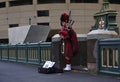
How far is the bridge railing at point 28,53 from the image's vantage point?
61.3 ft

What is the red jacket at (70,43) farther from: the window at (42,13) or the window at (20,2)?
the window at (20,2)

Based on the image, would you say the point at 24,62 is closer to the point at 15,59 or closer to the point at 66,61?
the point at 15,59

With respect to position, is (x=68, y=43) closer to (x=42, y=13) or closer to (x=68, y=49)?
(x=68, y=49)

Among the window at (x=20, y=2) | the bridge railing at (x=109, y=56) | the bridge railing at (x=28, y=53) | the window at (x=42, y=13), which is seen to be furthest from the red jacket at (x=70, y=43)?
the window at (x=20, y=2)

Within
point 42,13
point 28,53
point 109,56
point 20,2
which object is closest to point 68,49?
point 109,56

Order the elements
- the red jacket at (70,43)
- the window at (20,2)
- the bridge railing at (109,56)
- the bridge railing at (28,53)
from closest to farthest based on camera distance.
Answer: the bridge railing at (109,56) → the red jacket at (70,43) → the bridge railing at (28,53) → the window at (20,2)

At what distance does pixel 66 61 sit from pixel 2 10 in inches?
3084

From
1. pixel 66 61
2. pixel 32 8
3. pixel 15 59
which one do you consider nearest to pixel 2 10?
pixel 32 8

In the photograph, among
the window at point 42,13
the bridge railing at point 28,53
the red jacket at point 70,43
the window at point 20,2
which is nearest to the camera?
the red jacket at point 70,43

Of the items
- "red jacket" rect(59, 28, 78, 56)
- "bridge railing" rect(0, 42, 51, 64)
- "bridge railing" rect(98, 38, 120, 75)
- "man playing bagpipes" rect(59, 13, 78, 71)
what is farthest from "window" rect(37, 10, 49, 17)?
"bridge railing" rect(98, 38, 120, 75)

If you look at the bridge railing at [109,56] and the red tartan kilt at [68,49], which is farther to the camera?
the red tartan kilt at [68,49]

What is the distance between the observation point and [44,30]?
3388 centimetres

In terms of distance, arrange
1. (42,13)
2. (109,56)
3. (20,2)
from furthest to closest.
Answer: (20,2) → (42,13) → (109,56)

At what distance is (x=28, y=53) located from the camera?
865 inches
